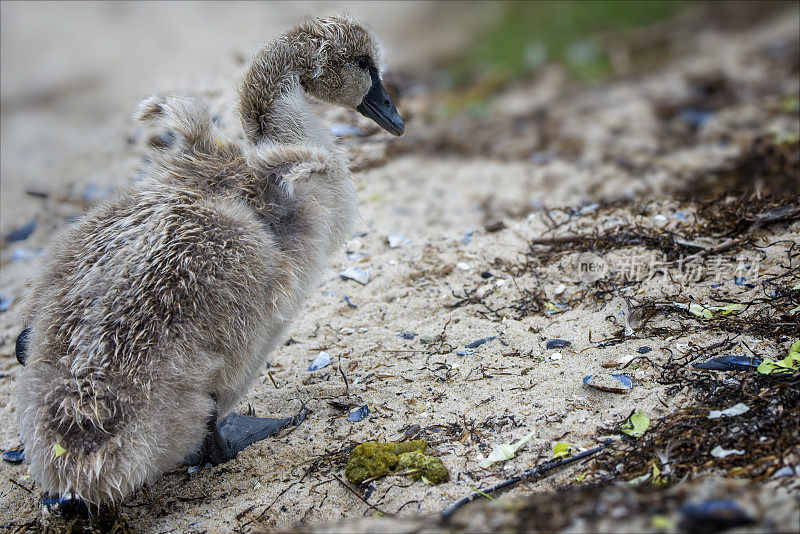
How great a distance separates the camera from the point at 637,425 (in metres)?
Result: 3.14

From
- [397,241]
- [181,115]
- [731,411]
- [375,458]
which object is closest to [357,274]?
[397,241]

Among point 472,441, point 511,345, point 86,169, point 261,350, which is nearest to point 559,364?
point 511,345

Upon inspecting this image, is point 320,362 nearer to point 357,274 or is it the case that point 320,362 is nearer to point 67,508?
point 357,274

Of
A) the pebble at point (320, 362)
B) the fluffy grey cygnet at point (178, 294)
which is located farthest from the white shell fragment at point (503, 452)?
the pebble at point (320, 362)

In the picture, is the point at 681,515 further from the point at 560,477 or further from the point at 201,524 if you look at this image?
the point at 201,524

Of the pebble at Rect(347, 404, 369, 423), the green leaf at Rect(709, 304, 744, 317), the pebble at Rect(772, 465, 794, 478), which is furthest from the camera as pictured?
the green leaf at Rect(709, 304, 744, 317)

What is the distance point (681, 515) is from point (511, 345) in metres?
2.03

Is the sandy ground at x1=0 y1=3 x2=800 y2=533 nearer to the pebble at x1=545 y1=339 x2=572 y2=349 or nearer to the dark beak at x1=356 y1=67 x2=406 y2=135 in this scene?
the pebble at x1=545 y1=339 x2=572 y2=349

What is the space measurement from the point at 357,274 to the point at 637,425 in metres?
2.49

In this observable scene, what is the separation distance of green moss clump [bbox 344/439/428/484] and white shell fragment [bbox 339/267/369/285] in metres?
1.84

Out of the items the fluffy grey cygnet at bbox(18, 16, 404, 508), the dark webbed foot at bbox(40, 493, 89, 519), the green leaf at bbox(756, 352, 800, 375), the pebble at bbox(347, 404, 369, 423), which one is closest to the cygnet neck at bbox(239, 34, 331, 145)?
the fluffy grey cygnet at bbox(18, 16, 404, 508)

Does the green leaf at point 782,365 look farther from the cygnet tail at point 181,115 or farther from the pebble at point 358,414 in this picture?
the cygnet tail at point 181,115

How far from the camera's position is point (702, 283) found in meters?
4.20

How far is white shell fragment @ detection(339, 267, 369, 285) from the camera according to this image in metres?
5.02
